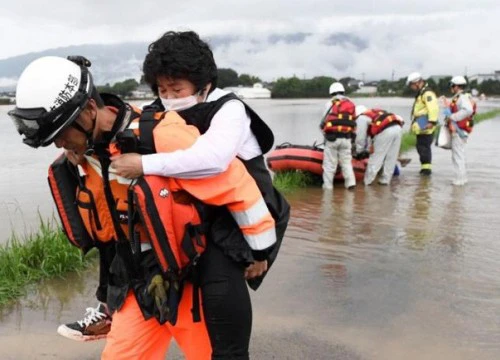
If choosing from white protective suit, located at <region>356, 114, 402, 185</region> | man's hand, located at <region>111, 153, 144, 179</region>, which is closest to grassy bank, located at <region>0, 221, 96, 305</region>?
man's hand, located at <region>111, 153, 144, 179</region>

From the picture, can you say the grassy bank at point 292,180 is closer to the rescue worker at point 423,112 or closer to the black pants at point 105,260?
the rescue worker at point 423,112

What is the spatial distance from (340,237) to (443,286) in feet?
5.66

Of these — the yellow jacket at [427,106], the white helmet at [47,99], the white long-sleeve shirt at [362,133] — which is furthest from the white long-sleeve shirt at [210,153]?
the yellow jacket at [427,106]

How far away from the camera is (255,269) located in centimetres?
230

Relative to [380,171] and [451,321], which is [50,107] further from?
[380,171]

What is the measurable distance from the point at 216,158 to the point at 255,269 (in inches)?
21.3

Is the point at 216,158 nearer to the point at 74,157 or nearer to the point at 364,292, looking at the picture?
the point at 74,157

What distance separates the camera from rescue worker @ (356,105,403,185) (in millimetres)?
9523

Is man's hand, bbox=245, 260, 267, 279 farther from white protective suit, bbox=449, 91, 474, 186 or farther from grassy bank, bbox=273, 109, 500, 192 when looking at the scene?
white protective suit, bbox=449, 91, 474, 186

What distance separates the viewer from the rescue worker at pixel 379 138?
952 cm

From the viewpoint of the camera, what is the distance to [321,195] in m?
8.84

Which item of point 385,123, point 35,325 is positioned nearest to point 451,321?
point 35,325

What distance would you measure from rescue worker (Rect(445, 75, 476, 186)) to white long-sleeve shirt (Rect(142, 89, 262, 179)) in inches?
327

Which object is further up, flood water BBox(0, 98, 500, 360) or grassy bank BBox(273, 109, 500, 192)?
flood water BBox(0, 98, 500, 360)
